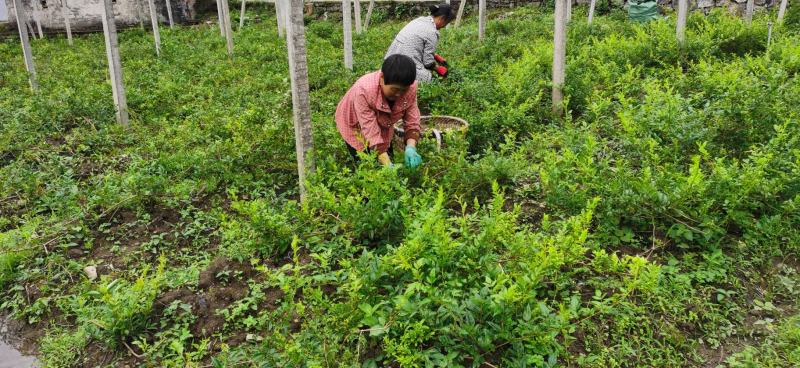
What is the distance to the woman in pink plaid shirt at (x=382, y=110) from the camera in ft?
12.2

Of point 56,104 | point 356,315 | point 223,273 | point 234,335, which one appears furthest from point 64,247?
point 56,104

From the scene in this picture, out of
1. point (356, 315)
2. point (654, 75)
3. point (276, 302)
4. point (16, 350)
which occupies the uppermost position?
point (654, 75)

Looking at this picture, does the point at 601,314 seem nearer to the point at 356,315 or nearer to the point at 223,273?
the point at 356,315

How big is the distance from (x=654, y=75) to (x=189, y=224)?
532 cm

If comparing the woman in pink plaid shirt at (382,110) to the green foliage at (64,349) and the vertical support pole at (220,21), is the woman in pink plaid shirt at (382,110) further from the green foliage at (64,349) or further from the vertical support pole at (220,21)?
the vertical support pole at (220,21)

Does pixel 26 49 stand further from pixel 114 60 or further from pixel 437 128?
pixel 437 128

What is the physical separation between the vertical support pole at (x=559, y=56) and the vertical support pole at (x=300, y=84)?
2873 mm

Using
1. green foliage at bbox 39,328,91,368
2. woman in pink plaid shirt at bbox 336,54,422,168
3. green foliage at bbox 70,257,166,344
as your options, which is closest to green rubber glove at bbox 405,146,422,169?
woman in pink plaid shirt at bbox 336,54,422,168

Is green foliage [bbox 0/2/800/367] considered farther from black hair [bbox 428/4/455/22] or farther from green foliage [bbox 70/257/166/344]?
black hair [bbox 428/4/455/22]

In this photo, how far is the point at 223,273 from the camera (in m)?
3.62

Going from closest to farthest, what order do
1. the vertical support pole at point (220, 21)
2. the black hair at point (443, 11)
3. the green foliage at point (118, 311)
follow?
the green foliage at point (118, 311) → the black hair at point (443, 11) → the vertical support pole at point (220, 21)

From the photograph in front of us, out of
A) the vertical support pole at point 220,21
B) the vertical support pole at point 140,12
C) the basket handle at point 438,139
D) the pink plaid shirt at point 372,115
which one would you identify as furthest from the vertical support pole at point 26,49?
the vertical support pole at point 140,12

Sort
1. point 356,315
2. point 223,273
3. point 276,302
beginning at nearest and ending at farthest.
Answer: point 356,315
point 276,302
point 223,273

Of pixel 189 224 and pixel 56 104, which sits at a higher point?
pixel 56 104
